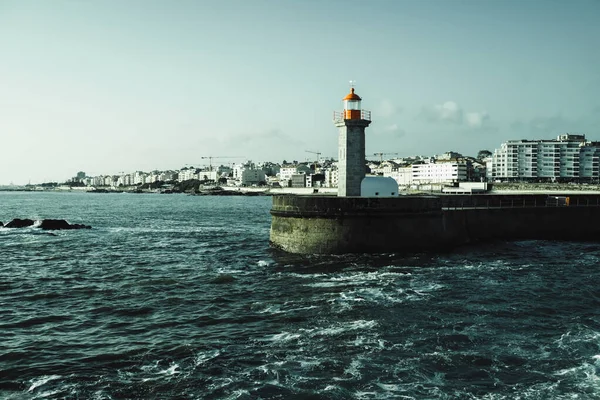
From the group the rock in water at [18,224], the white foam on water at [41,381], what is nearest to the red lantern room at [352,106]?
the white foam on water at [41,381]

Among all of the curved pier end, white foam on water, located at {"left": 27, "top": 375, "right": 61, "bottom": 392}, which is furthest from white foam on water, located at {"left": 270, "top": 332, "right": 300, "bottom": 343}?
the curved pier end

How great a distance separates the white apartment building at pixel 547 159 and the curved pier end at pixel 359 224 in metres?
151

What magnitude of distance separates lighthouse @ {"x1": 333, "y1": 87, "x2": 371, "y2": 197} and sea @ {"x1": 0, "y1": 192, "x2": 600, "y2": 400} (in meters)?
7.64

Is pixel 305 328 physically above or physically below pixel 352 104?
below

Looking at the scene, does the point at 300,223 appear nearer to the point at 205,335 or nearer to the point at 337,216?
the point at 337,216

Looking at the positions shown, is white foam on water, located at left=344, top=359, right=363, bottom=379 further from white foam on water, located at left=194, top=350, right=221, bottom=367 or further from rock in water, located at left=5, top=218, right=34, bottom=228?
rock in water, located at left=5, top=218, right=34, bottom=228

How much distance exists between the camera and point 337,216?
30141 mm

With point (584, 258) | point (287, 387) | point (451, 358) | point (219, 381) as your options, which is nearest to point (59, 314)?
point (219, 381)

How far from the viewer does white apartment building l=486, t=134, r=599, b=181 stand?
16312 centimetres

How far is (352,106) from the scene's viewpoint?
116 feet

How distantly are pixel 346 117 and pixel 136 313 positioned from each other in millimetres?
21487

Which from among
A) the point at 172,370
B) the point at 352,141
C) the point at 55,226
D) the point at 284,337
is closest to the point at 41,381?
the point at 172,370

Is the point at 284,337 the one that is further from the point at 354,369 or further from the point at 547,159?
the point at 547,159

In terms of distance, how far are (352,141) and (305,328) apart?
834 inches
